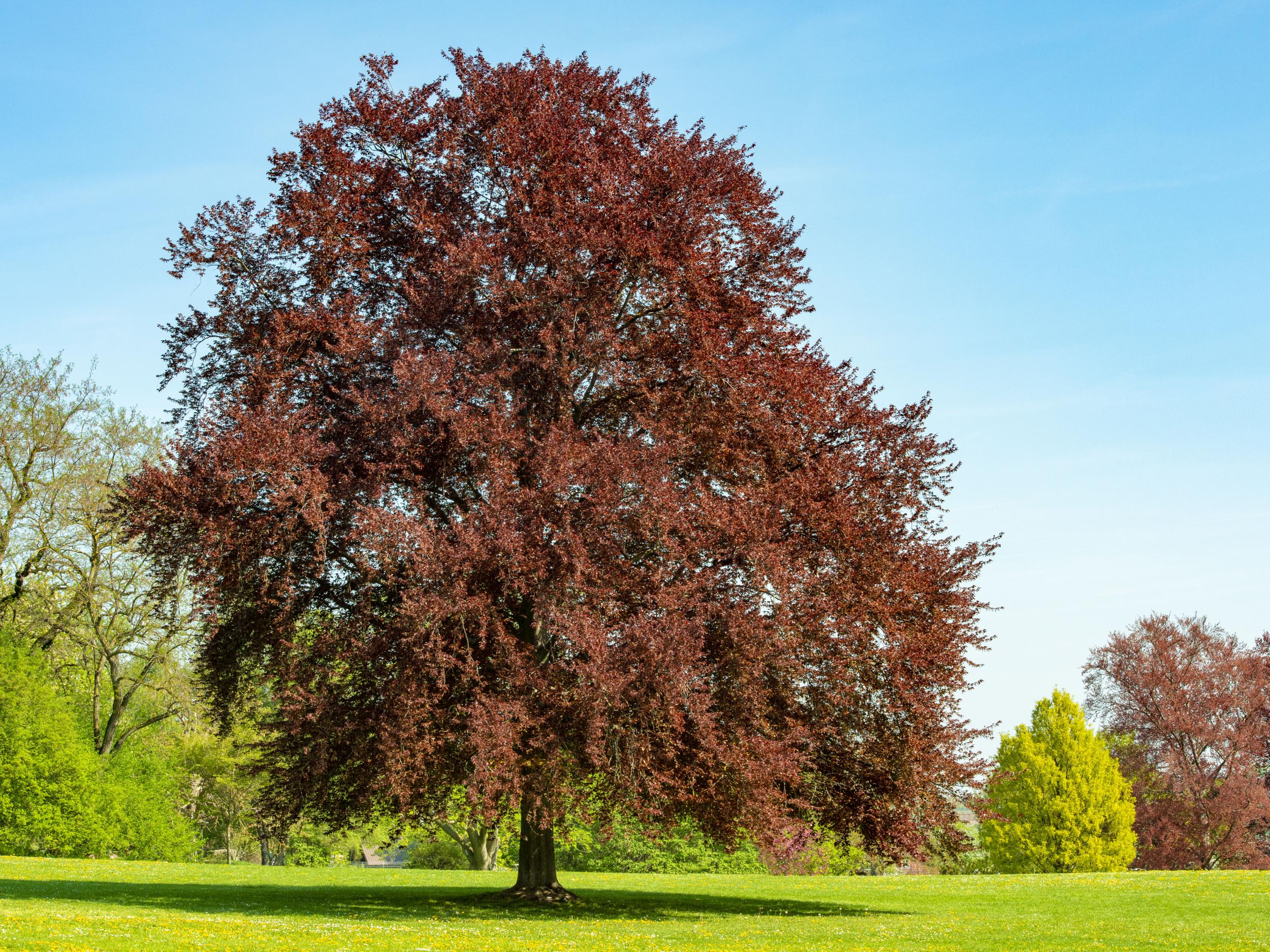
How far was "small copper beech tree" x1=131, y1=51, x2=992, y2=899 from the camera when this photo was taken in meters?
15.7

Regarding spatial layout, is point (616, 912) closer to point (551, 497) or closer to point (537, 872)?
point (537, 872)

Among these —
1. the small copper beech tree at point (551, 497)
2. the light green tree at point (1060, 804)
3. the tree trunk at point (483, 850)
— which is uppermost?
the small copper beech tree at point (551, 497)

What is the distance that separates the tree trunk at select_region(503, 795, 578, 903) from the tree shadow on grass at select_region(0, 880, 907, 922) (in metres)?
0.43

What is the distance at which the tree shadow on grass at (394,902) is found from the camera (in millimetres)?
17047

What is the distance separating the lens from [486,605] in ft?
51.4

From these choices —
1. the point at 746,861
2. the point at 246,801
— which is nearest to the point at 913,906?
the point at 746,861

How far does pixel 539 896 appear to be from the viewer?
19.1m

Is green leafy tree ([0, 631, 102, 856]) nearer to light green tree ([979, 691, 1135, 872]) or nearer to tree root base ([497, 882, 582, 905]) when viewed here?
tree root base ([497, 882, 582, 905])

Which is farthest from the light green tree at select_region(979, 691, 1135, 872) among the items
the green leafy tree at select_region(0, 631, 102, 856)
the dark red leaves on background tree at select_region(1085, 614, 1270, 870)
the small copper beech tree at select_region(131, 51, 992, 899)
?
the green leafy tree at select_region(0, 631, 102, 856)

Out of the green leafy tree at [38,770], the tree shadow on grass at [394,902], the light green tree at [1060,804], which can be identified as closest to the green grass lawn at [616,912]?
the tree shadow on grass at [394,902]

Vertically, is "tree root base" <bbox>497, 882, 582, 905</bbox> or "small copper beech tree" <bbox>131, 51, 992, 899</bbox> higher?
"small copper beech tree" <bbox>131, 51, 992, 899</bbox>

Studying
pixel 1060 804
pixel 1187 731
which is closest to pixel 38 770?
pixel 1060 804

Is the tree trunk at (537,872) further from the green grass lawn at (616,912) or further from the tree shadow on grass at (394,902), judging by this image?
the green grass lawn at (616,912)

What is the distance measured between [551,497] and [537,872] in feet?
26.5
